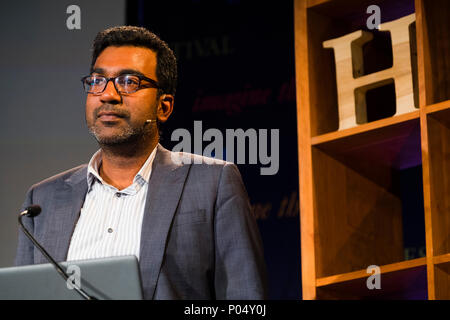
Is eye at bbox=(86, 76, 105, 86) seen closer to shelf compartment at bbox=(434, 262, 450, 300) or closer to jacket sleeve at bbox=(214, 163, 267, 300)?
jacket sleeve at bbox=(214, 163, 267, 300)

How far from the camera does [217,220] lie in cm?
219

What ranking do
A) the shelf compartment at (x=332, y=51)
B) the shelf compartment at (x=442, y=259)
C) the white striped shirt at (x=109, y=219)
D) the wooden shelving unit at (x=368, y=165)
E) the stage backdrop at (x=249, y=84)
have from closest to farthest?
the white striped shirt at (x=109, y=219) < the shelf compartment at (x=442, y=259) < the wooden shelving unit at (x=368, y=165) < the shelf compartment at (x=332, y=51) < the stage backdrop at (x=249, y=84)

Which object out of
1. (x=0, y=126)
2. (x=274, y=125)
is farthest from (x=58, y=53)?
(x=274, y=125)

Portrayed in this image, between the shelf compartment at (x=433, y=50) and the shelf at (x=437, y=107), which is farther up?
the shelf compartment at (x=433, y=50)

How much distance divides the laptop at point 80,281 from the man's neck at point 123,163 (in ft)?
2.49

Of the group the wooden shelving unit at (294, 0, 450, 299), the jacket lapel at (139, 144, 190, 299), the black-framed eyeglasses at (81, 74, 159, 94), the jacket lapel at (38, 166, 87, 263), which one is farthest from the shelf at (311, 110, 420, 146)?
the jacket lapel at (38, 166, 87, 263)

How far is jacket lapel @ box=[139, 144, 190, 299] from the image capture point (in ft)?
6.72

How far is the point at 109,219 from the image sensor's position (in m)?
2.26

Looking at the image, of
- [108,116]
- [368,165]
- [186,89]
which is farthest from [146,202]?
[186,89]

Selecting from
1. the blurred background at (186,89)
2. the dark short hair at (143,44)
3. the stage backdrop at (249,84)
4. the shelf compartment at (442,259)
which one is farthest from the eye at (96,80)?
the blurred background at (186,89)

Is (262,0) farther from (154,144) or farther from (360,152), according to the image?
(154,144)

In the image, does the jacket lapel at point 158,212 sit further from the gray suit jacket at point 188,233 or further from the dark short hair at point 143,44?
the dark short hair at point 143,44

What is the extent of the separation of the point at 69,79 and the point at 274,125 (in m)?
1.08

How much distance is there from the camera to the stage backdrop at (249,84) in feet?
12.2
